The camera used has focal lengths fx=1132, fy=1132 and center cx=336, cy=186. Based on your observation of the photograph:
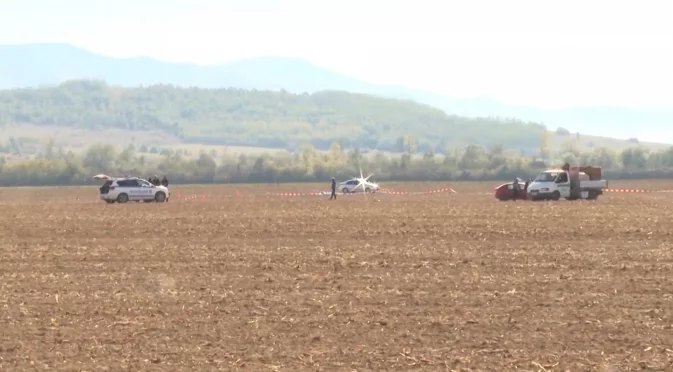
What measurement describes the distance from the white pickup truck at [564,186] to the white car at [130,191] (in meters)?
19.8

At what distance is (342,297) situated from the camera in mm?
21062

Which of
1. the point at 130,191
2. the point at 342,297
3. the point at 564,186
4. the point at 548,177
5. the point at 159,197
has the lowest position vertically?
the point at 342,297

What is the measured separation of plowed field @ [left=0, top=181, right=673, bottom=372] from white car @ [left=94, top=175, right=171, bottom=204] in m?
23.9

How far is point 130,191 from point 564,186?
75.4 ft

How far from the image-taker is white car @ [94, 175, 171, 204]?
61.2 meters

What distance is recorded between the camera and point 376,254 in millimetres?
27938

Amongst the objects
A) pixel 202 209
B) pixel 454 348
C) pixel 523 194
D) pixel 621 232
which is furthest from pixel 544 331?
pixel 523 194

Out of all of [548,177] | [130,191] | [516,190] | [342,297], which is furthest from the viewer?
[130,191]

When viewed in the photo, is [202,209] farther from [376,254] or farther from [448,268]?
[448,268]

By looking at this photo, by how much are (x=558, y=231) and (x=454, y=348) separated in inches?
701

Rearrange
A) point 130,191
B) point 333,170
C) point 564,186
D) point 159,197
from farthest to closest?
1. point 333,170
2. point 159,197
3. point 130,191
4. point 564,186

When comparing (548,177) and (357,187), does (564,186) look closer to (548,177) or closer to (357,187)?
(548,177)

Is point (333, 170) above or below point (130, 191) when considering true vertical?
above

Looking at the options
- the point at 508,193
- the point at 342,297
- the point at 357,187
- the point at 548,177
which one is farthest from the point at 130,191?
the point at 342,297
